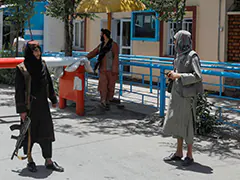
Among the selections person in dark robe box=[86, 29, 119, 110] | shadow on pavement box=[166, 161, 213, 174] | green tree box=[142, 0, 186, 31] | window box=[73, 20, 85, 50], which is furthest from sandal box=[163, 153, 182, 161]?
window box=[73, 20, 85, 50]

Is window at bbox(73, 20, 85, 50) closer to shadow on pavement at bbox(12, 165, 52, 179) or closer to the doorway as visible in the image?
the doorway

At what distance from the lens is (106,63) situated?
10367 mm

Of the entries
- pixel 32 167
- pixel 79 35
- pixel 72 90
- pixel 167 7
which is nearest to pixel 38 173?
pixel 32 167

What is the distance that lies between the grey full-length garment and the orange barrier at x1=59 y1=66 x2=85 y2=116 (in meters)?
3.54

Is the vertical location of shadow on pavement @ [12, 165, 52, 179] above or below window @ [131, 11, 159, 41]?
below

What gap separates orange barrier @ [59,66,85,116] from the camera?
387 inches

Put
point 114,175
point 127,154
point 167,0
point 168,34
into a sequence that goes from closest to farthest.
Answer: point 114,175, point 127,154, point 167,0, point 168,34

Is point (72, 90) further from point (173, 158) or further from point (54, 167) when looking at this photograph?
point (54, 167)

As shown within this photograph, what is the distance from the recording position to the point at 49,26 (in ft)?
68.8

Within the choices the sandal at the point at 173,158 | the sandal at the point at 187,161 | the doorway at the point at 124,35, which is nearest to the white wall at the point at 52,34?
the doorway at the point at 124,35

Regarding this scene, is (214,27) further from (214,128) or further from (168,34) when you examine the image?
(214,128)

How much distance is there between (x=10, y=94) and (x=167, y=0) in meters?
5.25

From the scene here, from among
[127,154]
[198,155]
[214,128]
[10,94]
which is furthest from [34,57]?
[10,94]

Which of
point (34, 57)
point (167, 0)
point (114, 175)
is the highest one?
point (167, 0)
